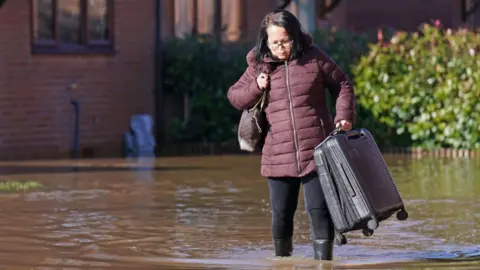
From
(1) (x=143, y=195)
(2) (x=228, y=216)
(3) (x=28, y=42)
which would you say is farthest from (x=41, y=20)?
(2) (x=228, y=216)

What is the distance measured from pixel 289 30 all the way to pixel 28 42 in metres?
12.3

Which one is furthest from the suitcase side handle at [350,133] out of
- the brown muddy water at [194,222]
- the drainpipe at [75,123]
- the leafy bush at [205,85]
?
the leafy bush at [205,85]

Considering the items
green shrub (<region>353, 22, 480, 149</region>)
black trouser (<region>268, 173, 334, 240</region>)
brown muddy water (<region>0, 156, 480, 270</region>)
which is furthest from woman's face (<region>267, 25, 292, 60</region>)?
green shrub (<region>353, 22, 480, 149</region>)

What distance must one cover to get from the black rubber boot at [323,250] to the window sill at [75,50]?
480 inches

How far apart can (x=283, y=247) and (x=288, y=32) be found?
1.44 metres

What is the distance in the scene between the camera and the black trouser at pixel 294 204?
9.70m

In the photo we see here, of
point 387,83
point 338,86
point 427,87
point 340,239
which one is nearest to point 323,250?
point 340,239

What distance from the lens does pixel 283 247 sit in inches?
398

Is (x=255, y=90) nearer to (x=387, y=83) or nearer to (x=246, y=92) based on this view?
(x=246, y=92)

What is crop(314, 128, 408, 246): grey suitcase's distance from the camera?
939 centimetres

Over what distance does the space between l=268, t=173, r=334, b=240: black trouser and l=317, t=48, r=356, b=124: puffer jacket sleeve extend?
0.44 metres

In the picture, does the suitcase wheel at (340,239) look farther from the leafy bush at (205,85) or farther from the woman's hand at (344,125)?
the leafy bush at (205,85)

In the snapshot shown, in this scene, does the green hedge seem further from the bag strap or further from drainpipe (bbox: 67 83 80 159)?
the bag strap

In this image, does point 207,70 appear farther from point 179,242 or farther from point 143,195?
point 179,242
